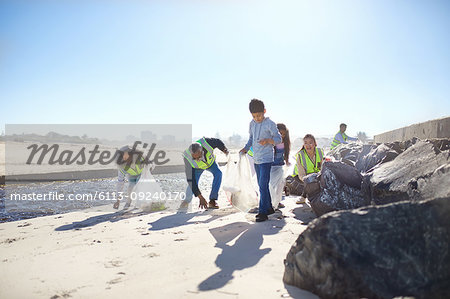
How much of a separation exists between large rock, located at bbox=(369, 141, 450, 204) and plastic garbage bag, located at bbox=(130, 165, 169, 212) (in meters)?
3.72

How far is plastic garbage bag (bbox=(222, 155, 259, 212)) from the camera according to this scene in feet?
15.5

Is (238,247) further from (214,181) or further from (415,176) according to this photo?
(214,181)

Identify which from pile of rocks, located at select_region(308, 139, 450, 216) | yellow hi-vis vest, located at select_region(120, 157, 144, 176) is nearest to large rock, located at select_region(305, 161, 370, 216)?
pile of rocks, located at select_region(308, 139, 450, 216)

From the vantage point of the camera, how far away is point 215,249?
2820mm

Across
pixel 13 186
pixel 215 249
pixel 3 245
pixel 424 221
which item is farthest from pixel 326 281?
pixel 13 186

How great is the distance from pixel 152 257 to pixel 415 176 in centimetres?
251

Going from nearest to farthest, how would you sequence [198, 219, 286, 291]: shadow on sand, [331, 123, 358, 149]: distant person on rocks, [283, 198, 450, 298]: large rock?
[283, 198, 450, 298]: large rock < [198, 219, 286, 291]: shadow on sand < [331, 123, 358, 149]: distant person on rocks

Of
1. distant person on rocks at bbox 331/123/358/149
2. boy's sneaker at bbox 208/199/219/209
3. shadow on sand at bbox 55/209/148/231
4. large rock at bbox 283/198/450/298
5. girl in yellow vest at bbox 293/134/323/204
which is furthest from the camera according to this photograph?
distant person on rocks at bbox 331/123/358/149

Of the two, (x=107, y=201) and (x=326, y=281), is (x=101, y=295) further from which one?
(x=107, y=201)

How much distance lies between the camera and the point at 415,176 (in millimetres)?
2826

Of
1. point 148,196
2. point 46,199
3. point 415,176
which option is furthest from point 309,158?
point 46,199

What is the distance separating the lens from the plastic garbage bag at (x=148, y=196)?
220 inches

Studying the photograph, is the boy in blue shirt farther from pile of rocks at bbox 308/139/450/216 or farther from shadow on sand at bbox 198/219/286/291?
pile of rocks at bbox 308/139/450/216

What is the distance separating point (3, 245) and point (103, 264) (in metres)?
1.69
